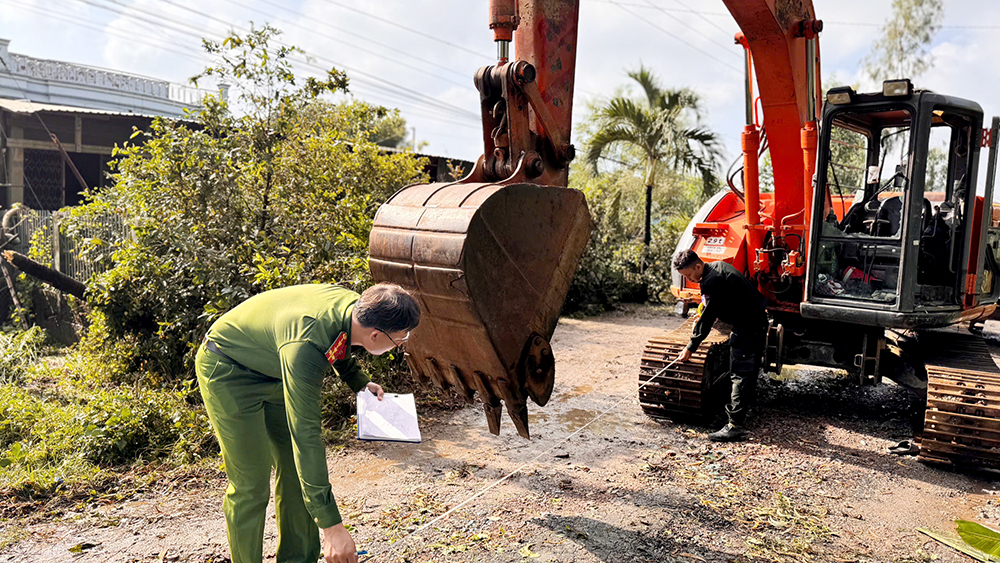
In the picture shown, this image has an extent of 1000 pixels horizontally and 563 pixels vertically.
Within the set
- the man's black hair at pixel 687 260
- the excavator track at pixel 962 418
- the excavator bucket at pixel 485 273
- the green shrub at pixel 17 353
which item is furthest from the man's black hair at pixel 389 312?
the green shrub at pixel 17 353

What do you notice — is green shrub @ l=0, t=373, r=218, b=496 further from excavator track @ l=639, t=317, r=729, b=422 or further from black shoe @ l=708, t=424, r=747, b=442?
black shoe @ l=708, t=424, r=747, b=442

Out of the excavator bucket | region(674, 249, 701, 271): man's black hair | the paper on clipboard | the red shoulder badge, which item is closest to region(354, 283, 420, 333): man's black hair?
the red shoulder badge

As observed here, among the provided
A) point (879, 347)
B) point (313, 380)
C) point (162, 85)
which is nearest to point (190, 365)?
point (313, 380)

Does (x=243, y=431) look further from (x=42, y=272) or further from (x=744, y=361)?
(x=42, y=272)

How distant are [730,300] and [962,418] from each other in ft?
5.86

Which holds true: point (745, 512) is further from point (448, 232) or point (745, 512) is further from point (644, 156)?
point (644, 156)

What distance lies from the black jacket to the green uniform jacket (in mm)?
3497

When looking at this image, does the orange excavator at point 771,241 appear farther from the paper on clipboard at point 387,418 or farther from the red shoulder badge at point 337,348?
the red shoulder badge at point 337,348

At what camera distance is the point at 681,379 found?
20.1 feet

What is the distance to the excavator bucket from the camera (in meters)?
3.00

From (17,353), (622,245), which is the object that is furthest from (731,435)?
(622,245)

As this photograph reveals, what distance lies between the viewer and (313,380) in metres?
2.72

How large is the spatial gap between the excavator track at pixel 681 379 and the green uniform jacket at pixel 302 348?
3584 mm

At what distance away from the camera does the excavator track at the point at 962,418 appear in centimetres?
502
